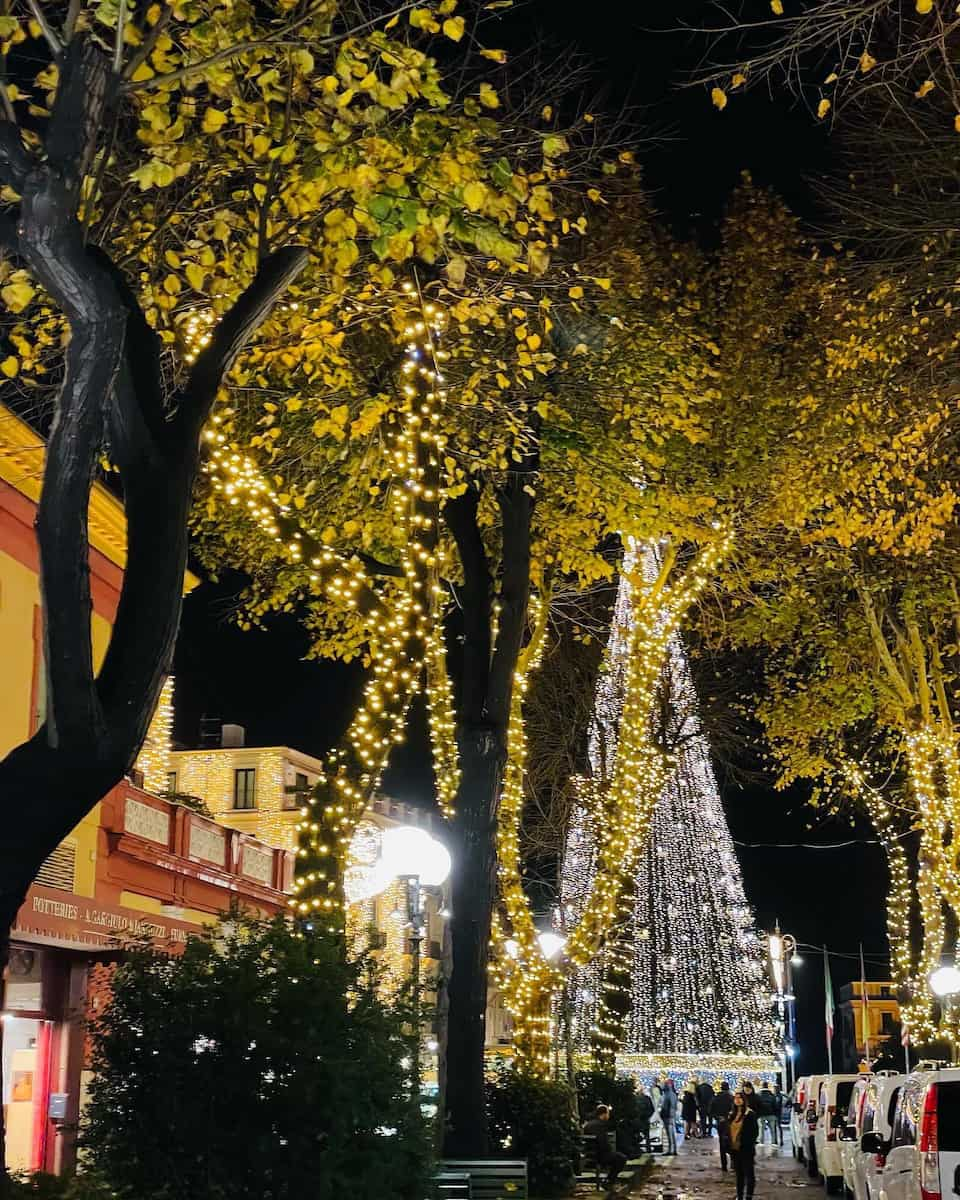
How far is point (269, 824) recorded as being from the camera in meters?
59.2

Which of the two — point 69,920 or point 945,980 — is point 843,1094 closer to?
point 945,980

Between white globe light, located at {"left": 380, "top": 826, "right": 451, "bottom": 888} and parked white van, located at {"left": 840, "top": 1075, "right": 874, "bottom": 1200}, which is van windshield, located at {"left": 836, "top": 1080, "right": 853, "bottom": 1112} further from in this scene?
white globe light, located at {"left": 380, "top": 826, "right": 451, "bottom": 888}

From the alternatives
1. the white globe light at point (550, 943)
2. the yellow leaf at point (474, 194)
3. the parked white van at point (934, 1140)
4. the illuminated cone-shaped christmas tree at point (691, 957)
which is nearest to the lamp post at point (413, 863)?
the parked white van at point (934, 1140)

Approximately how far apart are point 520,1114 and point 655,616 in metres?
7.94

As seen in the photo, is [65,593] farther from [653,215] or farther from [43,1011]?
[653,215]

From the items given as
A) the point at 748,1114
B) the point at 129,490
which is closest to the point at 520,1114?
the point at 748,1114

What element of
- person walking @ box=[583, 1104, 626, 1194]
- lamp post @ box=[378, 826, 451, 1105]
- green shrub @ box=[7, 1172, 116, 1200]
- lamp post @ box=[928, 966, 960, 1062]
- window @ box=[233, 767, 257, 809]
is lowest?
person walking @ box=[583, 1104, 626, 1194]

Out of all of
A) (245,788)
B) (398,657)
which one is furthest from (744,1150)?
(245,788)

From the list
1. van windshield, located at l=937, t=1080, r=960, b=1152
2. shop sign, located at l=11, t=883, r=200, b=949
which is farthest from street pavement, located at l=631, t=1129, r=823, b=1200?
van windshield, located at l=937, t=1080, r=960, b=1152

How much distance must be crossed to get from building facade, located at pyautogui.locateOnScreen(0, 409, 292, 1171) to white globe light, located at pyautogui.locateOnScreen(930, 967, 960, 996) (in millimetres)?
14900

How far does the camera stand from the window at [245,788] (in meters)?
60.3

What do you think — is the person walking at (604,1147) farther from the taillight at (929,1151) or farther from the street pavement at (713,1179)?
the taillight at (929,1151)

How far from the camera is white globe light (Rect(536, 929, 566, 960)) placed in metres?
27.4

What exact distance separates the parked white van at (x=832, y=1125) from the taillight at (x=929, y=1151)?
1189 cm
